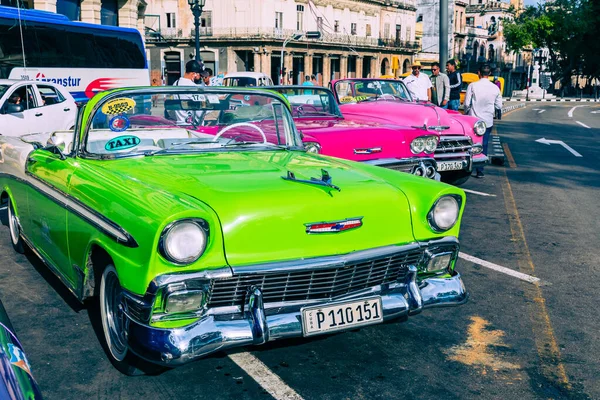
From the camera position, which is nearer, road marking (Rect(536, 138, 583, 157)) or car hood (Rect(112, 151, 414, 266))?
car hood (Rect(112, 151, 414, 266))

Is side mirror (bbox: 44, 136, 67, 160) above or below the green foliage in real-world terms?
below

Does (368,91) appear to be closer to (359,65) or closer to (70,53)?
(70,53)

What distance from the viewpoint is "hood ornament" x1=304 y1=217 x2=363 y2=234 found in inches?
142

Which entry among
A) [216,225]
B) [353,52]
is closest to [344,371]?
[216,225]

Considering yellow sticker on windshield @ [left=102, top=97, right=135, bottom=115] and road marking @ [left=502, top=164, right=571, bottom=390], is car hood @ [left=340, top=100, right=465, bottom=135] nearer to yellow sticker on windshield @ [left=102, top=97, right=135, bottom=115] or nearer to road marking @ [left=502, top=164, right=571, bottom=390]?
road marking @ [left=502, top=164, right=571, bottom=390]

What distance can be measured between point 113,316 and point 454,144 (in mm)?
6930

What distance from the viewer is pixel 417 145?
27.1ft

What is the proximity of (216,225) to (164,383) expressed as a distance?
96 centimetres

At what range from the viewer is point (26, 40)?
62.4 ft

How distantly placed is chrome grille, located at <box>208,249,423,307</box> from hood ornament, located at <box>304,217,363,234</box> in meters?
0.20

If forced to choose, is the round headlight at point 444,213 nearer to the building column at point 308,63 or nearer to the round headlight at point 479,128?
the round headlight at point 479,128

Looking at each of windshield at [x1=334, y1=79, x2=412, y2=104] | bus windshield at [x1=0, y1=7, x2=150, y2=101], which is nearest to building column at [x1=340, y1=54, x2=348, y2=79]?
bus windshield at [x1=0, y1=7, x2=150, y2=101]

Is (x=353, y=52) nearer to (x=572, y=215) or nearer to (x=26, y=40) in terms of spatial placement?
(x=26, y=40)

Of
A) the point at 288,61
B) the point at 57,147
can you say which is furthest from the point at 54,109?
the point at 288,61
